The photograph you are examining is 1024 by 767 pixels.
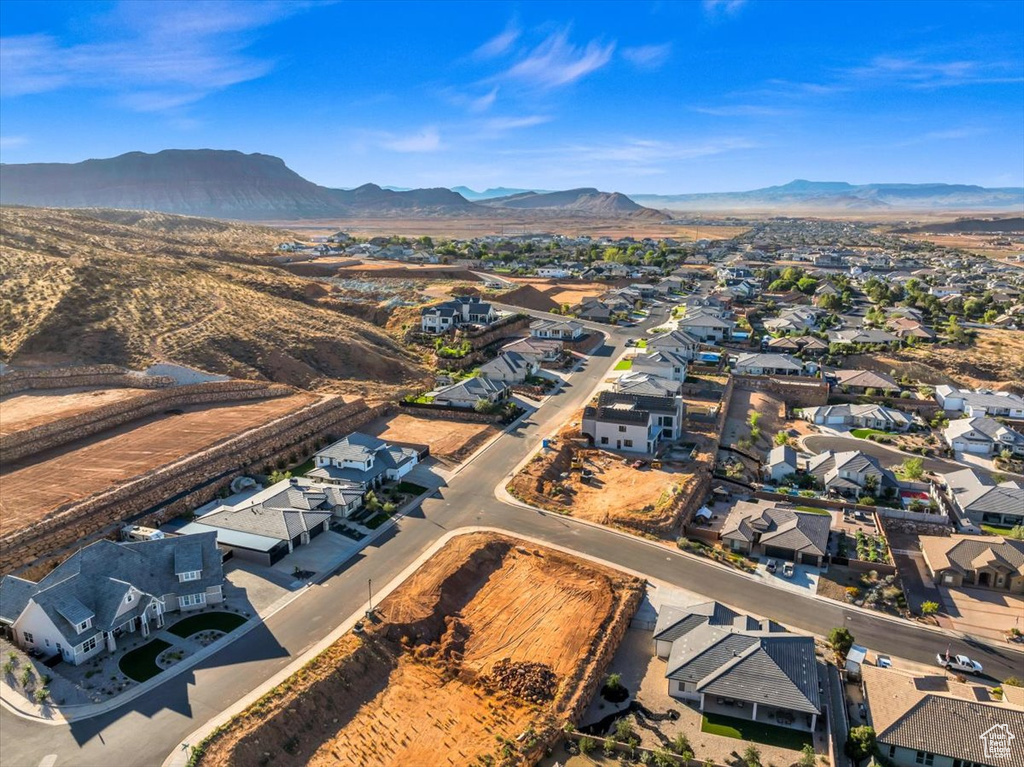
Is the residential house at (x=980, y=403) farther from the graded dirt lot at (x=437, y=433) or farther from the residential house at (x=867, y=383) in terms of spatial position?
the graded dirt lot at (x=437, y=433)

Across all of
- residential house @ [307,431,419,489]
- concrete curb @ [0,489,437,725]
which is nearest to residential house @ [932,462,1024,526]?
residential house @ [307,431,419,489]

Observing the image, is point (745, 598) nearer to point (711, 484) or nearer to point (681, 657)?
point (681, 657)

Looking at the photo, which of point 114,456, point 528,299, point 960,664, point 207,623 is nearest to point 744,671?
point 960,664

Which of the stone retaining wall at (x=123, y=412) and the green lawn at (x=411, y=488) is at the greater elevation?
the stone retaining wall at (x=123, y=412)

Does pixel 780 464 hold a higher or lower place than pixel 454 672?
higher

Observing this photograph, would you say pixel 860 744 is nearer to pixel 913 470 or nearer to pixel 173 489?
pixel 913 470

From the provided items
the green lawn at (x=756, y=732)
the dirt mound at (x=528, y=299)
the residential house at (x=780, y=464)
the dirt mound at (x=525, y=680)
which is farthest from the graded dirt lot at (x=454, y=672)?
the dirt mound at (x=528, y=299)
